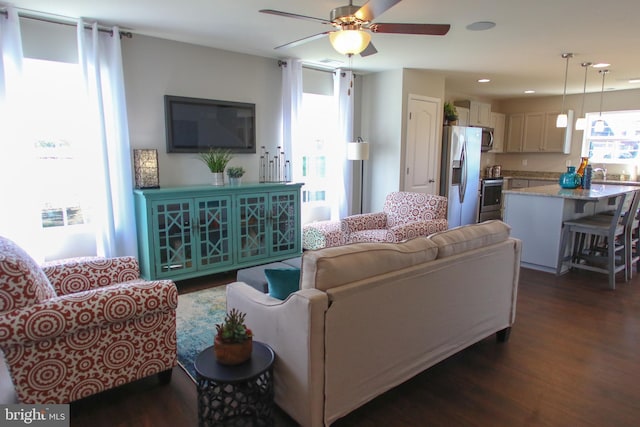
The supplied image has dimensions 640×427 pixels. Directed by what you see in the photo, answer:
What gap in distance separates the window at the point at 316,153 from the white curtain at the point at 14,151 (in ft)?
9.97

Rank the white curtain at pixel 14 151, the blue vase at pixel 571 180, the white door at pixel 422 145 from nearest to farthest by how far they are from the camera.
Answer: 1. the white curtain at pixel 14 151
2. the blue vase at pixel 571 180
3. the white door at pixel 422 145

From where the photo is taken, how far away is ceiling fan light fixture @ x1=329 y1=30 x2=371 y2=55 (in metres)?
2.51

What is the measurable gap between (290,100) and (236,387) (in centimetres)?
400

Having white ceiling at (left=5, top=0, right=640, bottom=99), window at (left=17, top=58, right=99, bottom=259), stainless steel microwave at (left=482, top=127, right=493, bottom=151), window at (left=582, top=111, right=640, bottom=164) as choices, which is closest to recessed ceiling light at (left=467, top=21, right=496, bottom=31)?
white ceiling at (left=5, top=0, right=640, bottom=99)

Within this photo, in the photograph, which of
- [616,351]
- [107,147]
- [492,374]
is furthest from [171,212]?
[616,351]

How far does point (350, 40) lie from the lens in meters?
2.53

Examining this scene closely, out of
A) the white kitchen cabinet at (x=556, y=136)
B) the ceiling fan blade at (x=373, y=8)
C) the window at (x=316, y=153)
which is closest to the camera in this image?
the ceiling fan blade at (x=373, y=8)

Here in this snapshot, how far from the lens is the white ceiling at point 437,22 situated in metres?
3.08

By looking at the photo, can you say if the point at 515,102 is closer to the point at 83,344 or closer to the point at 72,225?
the point at 72,225

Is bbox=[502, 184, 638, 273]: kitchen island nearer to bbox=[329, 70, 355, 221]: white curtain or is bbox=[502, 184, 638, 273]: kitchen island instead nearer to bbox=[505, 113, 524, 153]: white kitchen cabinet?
bbox=[329, 70, 355, 221]: white curtain

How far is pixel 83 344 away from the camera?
197cm

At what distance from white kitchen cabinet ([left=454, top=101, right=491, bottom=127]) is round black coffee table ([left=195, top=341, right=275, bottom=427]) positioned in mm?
6757

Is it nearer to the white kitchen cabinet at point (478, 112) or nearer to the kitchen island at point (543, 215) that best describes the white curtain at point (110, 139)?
the kitchen island at point (543, 215)

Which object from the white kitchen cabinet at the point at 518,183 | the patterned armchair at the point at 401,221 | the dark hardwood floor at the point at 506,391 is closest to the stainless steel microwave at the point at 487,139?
the white kitchen cabinet at the point at 518,183
